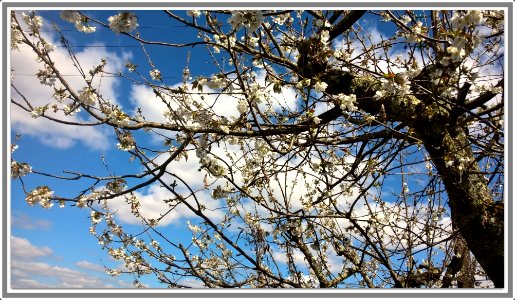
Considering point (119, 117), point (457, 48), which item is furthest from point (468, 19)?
point (119, 117)

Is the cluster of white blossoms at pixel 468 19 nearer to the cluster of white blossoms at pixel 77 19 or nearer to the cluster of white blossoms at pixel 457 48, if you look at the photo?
the cluster of white blossoms at pixel 457 48

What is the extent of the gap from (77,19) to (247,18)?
1.07m

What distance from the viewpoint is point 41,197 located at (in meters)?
2.54

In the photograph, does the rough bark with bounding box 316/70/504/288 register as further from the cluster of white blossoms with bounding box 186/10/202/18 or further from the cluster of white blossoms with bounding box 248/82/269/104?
the cluster of white blossoms with bounding box 186/10/202/18

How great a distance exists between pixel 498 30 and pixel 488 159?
121cm

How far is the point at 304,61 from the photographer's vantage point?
124 inches

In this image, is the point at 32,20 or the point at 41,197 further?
the point at 41,197

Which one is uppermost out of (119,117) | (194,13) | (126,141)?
(194,13)

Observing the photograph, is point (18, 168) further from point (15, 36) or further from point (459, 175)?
point (459, 175)

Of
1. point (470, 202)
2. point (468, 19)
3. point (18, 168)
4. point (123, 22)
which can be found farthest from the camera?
point (470, 202)

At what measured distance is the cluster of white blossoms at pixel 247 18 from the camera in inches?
Result: 87.2

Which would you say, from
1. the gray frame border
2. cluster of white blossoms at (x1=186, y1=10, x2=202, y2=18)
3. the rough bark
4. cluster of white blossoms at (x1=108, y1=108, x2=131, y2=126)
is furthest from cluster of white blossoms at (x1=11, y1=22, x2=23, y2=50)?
the rough bark

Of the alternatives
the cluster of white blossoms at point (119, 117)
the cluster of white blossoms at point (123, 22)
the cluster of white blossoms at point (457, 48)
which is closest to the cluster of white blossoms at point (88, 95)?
→ the cluster of white blossoms at point (119, 117)
